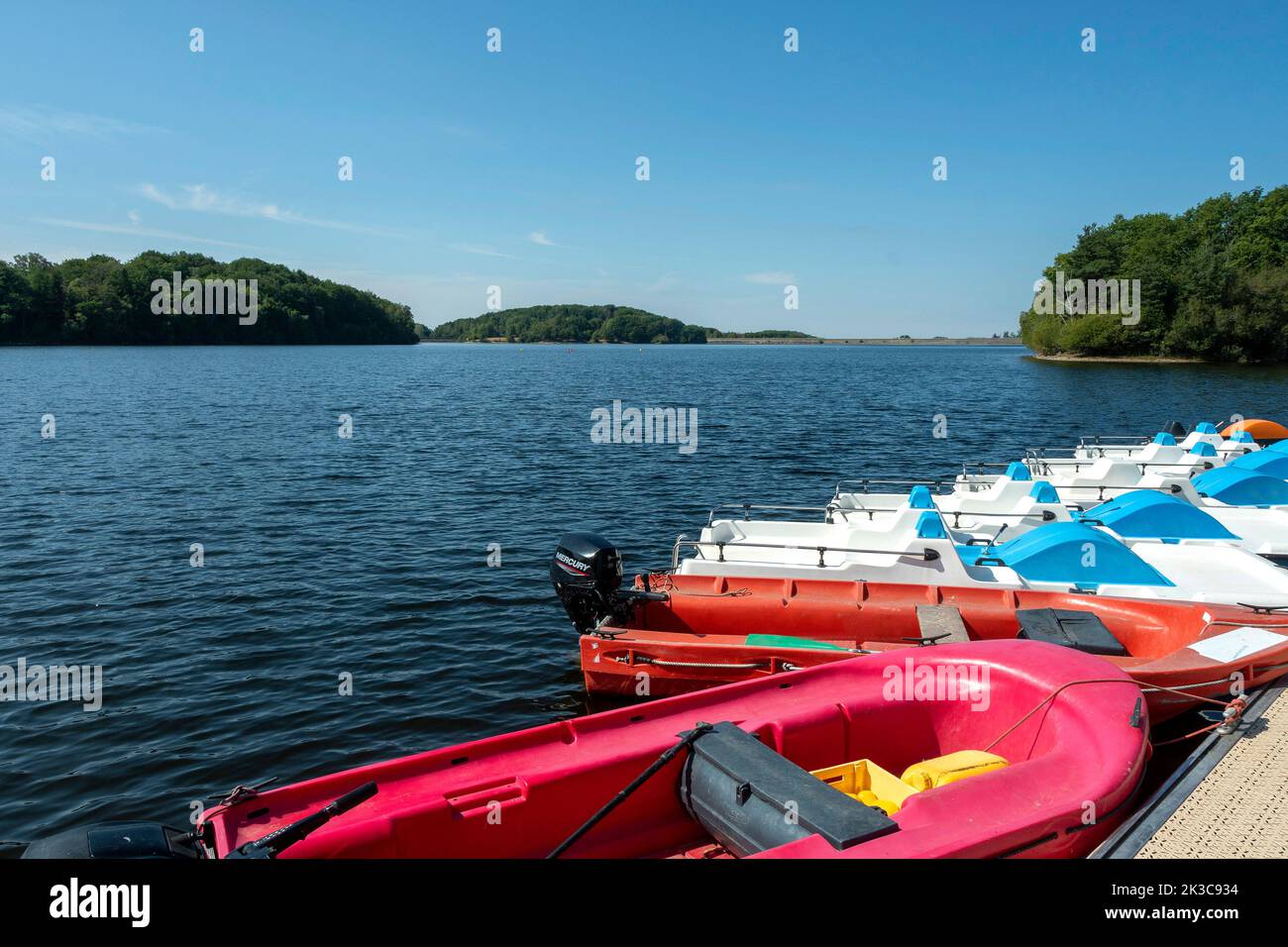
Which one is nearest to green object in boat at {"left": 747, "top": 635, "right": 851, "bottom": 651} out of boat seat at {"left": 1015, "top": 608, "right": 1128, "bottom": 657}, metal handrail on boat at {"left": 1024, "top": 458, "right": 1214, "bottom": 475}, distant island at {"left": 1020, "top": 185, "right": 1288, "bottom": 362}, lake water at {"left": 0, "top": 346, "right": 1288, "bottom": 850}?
boat seat at {"left": 1015, "top": 608, "right": 1128, "bottom": 657}

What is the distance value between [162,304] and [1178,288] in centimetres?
12291

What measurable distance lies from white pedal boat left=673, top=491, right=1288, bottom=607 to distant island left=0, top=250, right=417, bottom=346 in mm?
95238

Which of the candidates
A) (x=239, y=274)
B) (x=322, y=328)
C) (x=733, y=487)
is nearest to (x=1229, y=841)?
(x=733, y=487)

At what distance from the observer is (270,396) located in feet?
167

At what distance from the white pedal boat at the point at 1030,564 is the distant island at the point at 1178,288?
7770 centimetres

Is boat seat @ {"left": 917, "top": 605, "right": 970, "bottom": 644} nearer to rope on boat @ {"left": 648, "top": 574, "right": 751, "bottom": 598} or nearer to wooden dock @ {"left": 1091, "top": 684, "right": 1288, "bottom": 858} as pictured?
rope on boat @ {"left": 648, "top": 574, "right": 751, "bottom": 598}

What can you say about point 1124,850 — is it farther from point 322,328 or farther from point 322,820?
point 322,328

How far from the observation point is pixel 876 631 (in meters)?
11.3

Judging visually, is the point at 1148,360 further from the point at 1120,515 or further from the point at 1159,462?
the point at 1120,515

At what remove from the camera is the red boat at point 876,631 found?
9.48 m

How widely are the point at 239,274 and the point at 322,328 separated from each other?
18952mm

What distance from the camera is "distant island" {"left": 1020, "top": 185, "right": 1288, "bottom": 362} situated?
3130 inches

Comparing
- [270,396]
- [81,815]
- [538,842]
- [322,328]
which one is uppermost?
[322,328]

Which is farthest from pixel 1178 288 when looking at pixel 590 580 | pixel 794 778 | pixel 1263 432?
pixel 794 778
